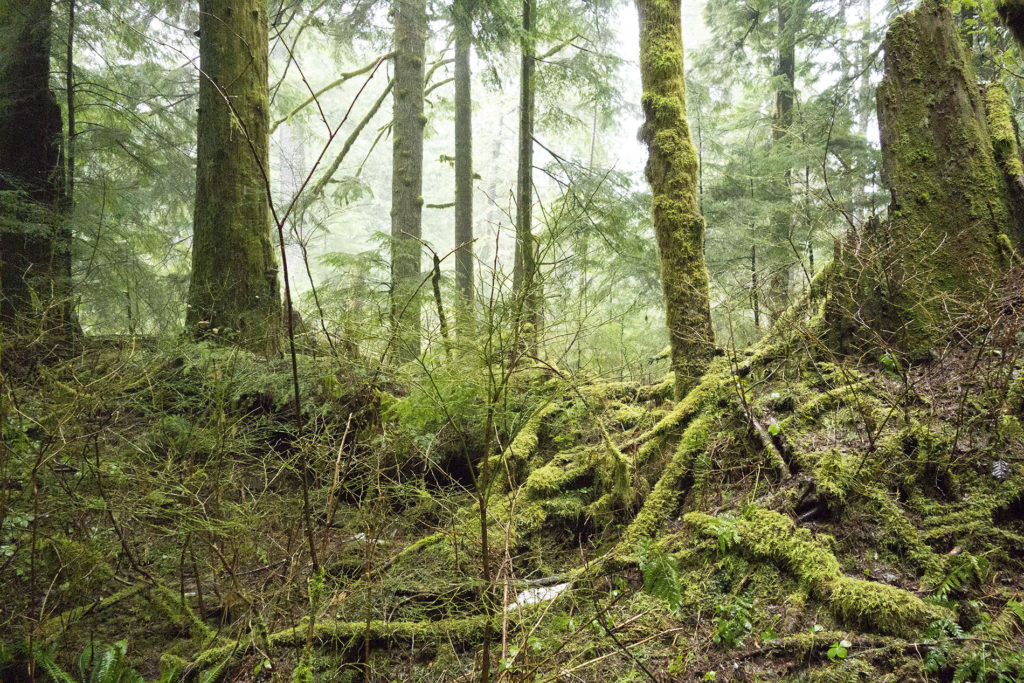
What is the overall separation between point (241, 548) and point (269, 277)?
11.4 feet

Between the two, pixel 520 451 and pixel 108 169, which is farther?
pixel 108 169

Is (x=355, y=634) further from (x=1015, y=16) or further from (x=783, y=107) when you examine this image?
(x=783, y=107)

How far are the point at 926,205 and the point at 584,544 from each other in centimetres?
350

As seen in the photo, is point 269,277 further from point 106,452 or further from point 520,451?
point 520,451

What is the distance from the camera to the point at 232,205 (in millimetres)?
5801

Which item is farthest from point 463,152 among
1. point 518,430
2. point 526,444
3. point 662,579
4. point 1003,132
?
point 662,579

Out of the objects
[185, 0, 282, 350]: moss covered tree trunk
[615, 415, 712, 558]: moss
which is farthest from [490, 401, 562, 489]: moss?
[185, 0, 282, 350]: moss covered tree trunk

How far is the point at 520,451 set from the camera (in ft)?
15.7

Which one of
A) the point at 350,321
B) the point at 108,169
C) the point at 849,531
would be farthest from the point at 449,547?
the point at 108,169

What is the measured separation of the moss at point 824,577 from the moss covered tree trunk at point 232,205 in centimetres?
466

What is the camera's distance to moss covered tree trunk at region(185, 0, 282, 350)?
18.5 ft

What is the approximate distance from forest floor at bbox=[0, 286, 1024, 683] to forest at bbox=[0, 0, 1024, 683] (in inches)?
0.9

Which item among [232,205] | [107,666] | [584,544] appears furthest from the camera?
[232,205]

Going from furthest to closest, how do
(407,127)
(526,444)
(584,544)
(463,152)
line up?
(463,152) → (407,127) → (526,444) → (584,544)
